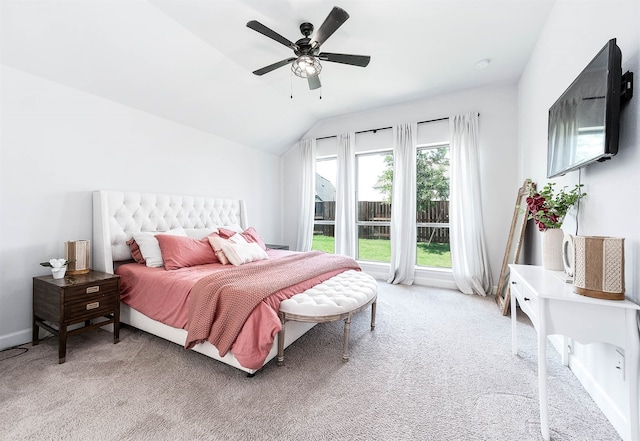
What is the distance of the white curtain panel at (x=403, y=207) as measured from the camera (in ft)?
14.2

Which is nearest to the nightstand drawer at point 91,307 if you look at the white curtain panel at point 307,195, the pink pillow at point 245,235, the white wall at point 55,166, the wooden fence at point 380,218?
the white wall at point 55,166

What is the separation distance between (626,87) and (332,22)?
6.08 ft

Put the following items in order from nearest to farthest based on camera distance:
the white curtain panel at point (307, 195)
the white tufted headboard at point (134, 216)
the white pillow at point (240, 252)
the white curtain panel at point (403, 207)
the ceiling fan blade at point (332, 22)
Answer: the ceiling fan blade at point (332, 22) → the white tufted headboard at point (134, 216) → the white pillow at point (240, 252) → the white curtain panel at point (403, 207) → the white curtain panel at point (307, 195)

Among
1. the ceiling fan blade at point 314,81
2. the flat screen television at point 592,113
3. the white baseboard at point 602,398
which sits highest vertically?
the ceiling fan blade at point 314,81

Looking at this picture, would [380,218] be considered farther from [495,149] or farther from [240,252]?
[240,252]

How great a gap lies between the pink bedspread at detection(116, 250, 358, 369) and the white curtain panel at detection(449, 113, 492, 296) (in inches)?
88.7

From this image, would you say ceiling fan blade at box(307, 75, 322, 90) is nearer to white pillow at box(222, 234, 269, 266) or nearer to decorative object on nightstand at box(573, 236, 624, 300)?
white pillow at box(222, 234, 269, 266)

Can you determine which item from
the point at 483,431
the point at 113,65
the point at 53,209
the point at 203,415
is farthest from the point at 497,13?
the point at 53,209

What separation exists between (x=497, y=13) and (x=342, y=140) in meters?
2.79

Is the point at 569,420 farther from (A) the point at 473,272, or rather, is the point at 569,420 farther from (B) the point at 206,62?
(B) the point at 206,62

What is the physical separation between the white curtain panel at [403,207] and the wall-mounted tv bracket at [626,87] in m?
2.91

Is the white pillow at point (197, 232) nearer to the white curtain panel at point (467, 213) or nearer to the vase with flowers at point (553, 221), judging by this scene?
the vase with flowers at point (553, 221)

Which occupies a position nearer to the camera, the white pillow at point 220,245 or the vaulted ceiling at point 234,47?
the vaulted ceiling at point 234,47

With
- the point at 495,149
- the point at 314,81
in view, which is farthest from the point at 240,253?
the point at 495,149
